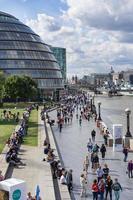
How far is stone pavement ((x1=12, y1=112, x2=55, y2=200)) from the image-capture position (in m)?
21.1

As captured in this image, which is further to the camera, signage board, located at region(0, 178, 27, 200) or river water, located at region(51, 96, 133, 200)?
river water, located at region(51, 96, 133, 200)

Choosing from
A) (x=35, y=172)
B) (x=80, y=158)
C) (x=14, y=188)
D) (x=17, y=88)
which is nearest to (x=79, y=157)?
(x=80, y=158)

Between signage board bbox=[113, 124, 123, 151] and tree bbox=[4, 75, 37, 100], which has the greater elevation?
tree bbox=[4, 75, 37, 100]

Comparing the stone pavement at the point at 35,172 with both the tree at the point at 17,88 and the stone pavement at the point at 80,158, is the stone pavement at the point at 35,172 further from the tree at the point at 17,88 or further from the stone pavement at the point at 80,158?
the tree at the point at 17,88

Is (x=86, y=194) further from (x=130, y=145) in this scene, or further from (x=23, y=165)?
(x=130, y=145)

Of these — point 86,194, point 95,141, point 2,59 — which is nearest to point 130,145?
point 95,141

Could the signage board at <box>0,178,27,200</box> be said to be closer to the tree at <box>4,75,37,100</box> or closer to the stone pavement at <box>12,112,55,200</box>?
the stone pavement at <box>12,112,55,200</box>

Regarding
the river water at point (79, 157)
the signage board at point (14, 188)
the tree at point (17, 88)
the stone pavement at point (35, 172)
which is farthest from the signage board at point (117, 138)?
the tree at point (17, 88)

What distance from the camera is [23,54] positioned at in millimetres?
118438

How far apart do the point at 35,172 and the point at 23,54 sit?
95.1 meters

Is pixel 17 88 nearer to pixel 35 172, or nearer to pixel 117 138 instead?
pixel 117 138

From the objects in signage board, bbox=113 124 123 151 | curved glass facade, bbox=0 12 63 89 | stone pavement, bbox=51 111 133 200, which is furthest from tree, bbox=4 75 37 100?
signage board, bbox=113 124 123 151

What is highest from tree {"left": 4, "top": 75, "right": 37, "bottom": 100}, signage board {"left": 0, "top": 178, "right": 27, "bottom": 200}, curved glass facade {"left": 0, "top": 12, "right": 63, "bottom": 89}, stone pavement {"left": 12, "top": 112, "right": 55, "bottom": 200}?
curved glass facade {"left": 0, "top": 12, "right": 63, "bottom": 89}

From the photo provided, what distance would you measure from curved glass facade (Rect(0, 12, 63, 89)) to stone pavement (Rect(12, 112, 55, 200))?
84.1 meters
